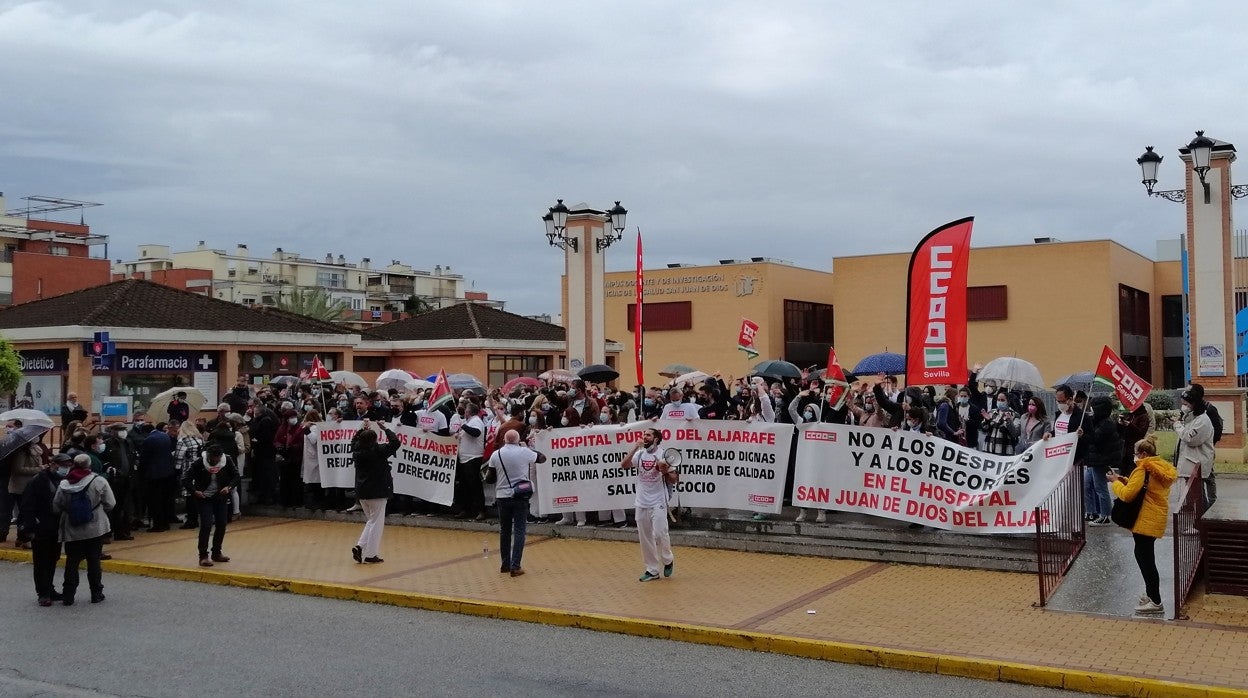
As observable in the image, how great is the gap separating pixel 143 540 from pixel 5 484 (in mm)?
2029

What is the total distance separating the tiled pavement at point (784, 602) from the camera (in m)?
8.71

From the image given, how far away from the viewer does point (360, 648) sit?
9664 mm

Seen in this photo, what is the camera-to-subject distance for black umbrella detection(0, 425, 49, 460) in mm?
14234

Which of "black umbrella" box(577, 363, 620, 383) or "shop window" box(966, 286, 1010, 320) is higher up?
"shop window" box(966, 286, 1010, 320)

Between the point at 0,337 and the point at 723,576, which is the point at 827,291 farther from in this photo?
the point at 723,576

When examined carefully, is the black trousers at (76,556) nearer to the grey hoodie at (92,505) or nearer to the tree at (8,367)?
the grey hoodie at (92,505)

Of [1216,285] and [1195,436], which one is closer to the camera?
[1195,436]

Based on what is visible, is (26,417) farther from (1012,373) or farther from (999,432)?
(1012,373)

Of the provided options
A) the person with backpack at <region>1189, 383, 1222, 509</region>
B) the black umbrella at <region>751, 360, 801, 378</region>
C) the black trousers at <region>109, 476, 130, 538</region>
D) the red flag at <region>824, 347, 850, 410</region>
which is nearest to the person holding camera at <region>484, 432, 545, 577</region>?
the red flag at <region>824, 347, 850, 410</region>

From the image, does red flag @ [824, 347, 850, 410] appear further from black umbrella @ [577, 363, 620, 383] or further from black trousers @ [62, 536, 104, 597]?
black umbrella @ [577, 363, 620, 383]

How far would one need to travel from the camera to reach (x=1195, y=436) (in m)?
12.1

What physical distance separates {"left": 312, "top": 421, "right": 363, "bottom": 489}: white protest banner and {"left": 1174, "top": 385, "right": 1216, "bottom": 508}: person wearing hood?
11.9 metres

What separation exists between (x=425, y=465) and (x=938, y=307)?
8067 mm

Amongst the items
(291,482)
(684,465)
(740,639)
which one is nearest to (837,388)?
(684,465)
